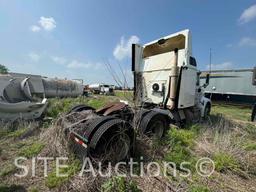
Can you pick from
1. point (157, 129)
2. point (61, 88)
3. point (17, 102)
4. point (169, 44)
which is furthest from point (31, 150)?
point (61, 88)

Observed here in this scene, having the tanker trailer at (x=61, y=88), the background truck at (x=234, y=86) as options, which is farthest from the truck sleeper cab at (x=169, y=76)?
the background truck at (x=234, y=86)

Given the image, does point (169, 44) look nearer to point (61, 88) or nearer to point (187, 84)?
point (187, 84)

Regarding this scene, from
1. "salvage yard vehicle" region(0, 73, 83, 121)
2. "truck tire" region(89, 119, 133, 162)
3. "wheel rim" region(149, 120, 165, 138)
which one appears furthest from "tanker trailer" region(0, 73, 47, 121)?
"wheel rim" region(149, 120, 165, 138)

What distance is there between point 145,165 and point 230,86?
14.6 m

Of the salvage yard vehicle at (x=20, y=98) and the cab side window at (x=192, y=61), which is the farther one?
the salvage yard vehicle at (x=20, y=98)

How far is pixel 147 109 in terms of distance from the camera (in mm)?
5211

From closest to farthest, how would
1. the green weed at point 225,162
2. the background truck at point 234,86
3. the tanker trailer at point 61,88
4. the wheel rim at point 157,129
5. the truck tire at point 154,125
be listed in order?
the green weed at point 225,162 → the truck tire at point 154,125 → the wheel rim at point 157,129 → the tanker trailer at point 61,88 → the background truck at point 234,86

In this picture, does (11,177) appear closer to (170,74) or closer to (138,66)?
(170,74)

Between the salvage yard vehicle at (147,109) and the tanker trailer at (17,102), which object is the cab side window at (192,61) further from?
the tanker trailer at (17,102)

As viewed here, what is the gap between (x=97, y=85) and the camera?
33188 mm

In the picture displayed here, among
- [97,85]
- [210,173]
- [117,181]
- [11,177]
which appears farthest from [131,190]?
[97,85]

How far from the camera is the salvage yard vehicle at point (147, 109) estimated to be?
3.01 m

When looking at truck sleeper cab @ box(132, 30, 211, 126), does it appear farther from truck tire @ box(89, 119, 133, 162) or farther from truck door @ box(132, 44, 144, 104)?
truck tire @ box(89, 119, 133, 162)

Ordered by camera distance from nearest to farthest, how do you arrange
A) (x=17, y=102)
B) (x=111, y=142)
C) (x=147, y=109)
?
(x=111, y=142)
(x=147, y=109)
(x=17, y=102)
